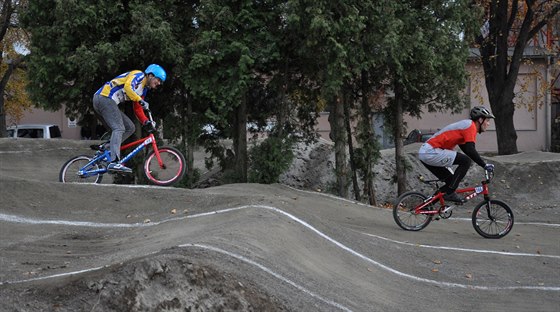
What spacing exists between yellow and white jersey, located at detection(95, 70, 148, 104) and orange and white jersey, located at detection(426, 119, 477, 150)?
4451 millimetres

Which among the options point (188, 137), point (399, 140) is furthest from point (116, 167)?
point (399, 140)

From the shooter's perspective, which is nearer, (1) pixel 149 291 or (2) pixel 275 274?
(1) pixel 149 291

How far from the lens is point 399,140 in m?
15.2

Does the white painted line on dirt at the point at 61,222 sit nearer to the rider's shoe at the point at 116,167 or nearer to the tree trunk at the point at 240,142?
the rider's shoe at the point at 116,167

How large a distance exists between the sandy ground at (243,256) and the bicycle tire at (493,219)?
0.65ft

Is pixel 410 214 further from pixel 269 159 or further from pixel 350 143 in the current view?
pixel 350 143

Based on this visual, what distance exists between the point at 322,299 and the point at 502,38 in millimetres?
18254

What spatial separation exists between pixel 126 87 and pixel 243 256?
5.17 meters

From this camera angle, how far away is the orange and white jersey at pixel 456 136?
10.3 meters

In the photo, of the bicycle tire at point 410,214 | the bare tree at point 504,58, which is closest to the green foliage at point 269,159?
the bicycle tire at point 410,214

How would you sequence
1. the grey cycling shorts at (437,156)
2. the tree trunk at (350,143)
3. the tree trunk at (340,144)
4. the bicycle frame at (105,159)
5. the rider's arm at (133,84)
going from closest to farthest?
the grey cycling shorts at (437,156) → the rider's arm at (133,84) → the bicycle frame at (105,159) → the tree trunk at (340,144) → the tree trunk at (350,143)

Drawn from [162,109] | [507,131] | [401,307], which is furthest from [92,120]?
[507,131]

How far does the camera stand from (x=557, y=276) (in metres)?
8.39

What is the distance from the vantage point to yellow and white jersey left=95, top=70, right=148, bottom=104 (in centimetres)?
1045
